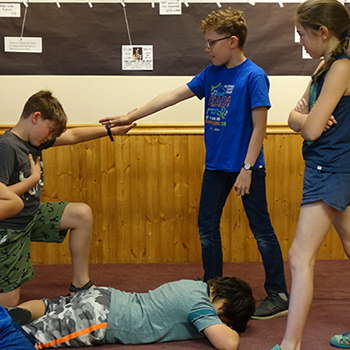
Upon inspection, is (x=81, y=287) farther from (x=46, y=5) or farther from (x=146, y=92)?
(x=46, y=5)

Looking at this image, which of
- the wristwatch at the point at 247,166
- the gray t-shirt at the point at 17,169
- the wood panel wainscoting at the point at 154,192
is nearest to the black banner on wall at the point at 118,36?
the wood panel wainscoting at the point at 154,192

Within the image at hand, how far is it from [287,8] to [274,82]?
0.50 meters

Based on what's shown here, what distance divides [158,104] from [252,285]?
1.22m

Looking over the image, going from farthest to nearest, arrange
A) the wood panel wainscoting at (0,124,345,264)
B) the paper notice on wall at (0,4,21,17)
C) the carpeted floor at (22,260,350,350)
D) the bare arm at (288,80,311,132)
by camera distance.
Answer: the wood panel wainscoting at (0,124,345,264) < the paper notice on wall at (0,4,21,17) < the carpeted floor at (22,260,350,350) < the bare arm at (288,80,311,132)

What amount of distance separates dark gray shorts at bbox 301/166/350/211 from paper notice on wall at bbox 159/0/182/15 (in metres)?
1.75

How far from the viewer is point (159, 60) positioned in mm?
Result: 3021

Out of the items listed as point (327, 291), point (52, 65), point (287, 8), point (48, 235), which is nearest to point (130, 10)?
point (52, 65)

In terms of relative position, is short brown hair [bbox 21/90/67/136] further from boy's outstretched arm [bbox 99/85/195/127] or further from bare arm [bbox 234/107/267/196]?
bare arm [bbox 234/107/267/196]

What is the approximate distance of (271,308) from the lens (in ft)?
7.30

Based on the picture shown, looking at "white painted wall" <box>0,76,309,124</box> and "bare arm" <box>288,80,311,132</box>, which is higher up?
"white painted wall" <box>0,76,309,124</box>

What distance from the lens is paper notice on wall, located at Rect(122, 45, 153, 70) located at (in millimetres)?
3006

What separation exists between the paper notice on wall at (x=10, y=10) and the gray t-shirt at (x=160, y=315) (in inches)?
80.0

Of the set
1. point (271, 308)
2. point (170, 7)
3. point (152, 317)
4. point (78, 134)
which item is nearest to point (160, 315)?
point (152, 317)

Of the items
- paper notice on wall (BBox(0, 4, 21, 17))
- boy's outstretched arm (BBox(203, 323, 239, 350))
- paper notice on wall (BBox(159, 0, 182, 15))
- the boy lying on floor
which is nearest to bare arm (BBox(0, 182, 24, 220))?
the boy lying on floor
